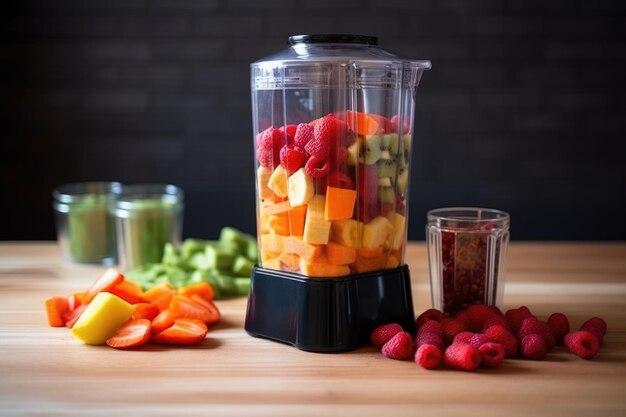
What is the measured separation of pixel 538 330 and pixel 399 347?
0.21m

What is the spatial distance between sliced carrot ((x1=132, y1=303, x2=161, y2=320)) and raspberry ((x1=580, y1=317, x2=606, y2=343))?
2.16 feet

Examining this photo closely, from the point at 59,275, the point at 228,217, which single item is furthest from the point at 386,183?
the point at 228,217

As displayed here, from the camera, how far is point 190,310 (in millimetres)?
1374

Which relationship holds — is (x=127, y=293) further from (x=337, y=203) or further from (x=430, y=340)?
(x=430, y=340)

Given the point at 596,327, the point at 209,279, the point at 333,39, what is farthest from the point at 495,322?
the point at 209,279

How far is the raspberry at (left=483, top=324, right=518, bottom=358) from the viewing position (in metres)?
1.19

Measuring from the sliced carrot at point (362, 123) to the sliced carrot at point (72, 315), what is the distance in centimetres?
53

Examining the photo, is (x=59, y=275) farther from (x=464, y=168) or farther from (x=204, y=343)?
(x=464, y=168)

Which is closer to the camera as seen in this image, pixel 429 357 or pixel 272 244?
pixel 429 357

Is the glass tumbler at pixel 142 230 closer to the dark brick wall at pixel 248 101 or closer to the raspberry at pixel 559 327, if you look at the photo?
the dark brick wall at pixel 248 101

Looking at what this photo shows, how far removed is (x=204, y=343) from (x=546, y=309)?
59 centimetres

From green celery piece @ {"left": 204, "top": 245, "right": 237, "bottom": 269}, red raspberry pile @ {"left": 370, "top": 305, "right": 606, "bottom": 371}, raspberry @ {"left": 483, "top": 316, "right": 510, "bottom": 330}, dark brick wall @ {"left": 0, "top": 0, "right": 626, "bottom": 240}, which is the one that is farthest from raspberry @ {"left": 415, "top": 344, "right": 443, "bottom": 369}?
dark brick wall @ {"left": 0, "top": 0, "right": 626, "bottom": 240}

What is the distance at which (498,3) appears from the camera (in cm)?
260

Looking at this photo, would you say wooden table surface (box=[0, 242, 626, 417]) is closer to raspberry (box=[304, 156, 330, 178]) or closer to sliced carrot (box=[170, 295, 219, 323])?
sliced carrot (box=[170, 295, 219, 323])
